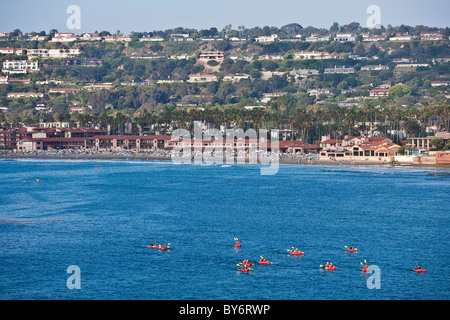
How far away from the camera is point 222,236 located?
70875mm

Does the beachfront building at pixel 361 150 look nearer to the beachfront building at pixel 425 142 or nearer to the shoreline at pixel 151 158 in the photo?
the shoreline at pixel 151 158

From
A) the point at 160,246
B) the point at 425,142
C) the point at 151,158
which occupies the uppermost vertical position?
the point at 425,142

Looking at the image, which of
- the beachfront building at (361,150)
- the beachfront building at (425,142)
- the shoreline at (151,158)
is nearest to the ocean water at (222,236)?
the shoreline at (151,158)

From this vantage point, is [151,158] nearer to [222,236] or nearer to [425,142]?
[425,142]

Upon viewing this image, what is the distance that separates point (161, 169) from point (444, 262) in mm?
99756

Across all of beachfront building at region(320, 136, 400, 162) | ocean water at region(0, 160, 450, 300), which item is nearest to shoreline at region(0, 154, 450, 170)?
beachfront building at region(320, 136, 400, 162)

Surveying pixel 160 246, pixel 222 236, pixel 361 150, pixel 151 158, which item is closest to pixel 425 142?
pixel 361 150

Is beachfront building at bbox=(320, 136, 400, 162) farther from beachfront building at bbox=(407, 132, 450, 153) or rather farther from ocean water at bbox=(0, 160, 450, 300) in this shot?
ocean water at bbox=(0, 160, 450, 300)

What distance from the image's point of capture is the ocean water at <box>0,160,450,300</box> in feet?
176

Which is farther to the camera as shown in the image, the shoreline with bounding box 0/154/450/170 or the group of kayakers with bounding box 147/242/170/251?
the shoreline with bounding box 0/154/450/170

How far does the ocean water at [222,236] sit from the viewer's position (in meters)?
53.5
